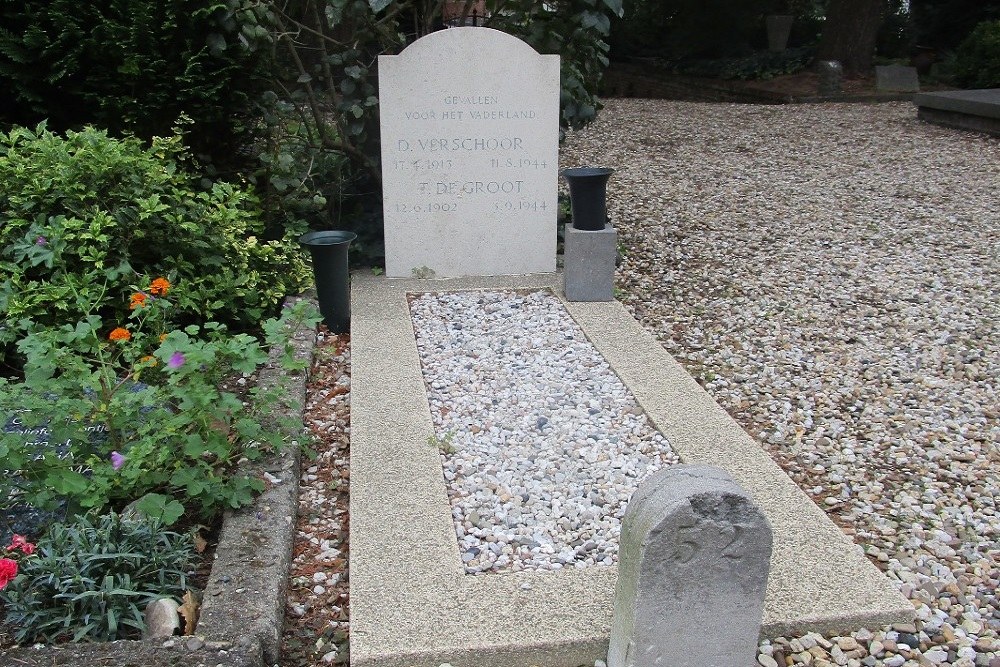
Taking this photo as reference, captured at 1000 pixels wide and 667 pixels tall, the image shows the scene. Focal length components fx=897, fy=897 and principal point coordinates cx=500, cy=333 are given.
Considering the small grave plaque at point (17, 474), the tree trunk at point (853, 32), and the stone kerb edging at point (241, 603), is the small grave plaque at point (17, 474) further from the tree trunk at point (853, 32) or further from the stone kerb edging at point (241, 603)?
the tree trunk at point (853, 32)

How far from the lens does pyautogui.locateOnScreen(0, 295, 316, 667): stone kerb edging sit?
2.21 metres

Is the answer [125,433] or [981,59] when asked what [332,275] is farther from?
[981,59]

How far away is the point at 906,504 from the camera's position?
3.28 meters

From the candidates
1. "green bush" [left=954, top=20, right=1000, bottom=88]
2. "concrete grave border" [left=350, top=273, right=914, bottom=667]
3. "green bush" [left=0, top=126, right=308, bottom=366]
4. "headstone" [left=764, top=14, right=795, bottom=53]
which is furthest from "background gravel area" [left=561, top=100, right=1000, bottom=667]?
"headstone" [left=764, top=14, right=795, bottom=53]

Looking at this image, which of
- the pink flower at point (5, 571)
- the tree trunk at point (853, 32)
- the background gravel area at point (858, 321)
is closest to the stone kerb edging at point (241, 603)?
the pink flower at point (5, 571)

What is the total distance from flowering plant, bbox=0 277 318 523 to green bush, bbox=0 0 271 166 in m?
2.86

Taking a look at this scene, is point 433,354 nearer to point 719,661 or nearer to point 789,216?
point 719,661

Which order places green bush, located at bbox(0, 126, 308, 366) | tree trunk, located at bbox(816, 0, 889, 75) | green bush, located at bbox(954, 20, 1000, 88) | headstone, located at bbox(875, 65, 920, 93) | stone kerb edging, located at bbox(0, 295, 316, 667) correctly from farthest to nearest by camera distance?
tree trunk, located at bbox(816, 0, 889, 75) → headstone, located at bbox(875, 65, 920, 93) → green bush, located at bbox(954, 20, 1000, 88) → green bush, located at bbox(0, 126, 308, 366) → stone kerb edging, located at bbox(0, 295, 316, 667)

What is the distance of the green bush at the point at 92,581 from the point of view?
2393mm

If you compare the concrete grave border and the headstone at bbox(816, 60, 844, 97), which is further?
the headstone at bbox(816, 60, 844, 97)

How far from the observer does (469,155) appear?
5.71 meters

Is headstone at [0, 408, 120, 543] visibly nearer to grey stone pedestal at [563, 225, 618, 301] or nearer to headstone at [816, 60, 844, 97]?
grey stone pedestal at [563, 225, 618, 301]

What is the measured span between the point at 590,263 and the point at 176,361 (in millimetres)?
2987

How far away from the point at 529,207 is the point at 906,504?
3.21 metres
